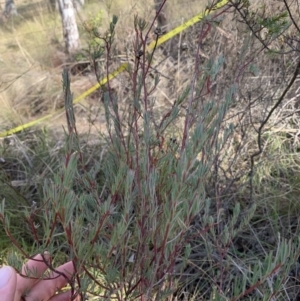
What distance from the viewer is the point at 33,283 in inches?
45.0

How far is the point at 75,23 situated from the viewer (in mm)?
5043

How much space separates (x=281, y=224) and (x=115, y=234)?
55.1 inches

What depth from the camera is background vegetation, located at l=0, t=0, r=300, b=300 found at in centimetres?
95

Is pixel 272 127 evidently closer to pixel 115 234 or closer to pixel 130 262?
pixel 130 262

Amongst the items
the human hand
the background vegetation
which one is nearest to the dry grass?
the background vegetation

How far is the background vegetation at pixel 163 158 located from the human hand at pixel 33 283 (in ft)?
0.13

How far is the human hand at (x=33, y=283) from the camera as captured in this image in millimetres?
993

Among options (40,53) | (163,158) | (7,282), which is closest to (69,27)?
(40,53)

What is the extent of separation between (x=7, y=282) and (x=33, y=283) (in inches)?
6.3

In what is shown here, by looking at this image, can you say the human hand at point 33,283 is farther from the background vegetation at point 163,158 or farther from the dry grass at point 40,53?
the dry grass at point 40,53

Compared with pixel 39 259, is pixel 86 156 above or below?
below

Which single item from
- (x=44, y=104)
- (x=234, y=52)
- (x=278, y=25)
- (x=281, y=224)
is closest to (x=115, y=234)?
(x=278, y=25)

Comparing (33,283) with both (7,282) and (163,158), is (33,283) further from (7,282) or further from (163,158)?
(163,158)

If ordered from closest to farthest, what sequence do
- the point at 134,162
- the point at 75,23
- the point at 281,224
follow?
the point at 134,162
the point at 281,224
the point at 75,23
